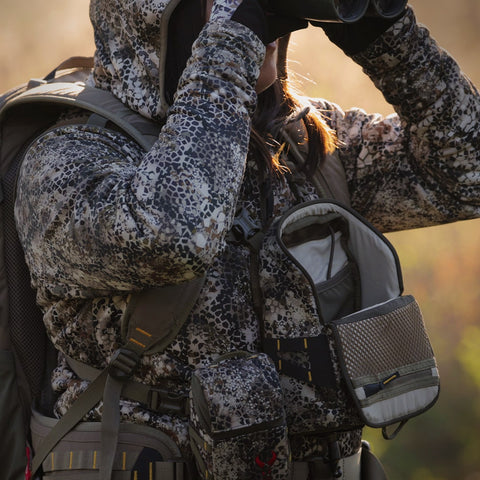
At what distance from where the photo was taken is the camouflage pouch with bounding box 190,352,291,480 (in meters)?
1.46

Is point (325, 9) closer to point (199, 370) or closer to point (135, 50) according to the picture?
point (135, 50)

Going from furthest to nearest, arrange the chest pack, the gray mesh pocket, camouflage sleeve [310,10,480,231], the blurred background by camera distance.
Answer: the blurred background, camouflage sleeve [310,10,480,231], the gray mesh pocket, the chest pack

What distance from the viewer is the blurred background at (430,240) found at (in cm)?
467

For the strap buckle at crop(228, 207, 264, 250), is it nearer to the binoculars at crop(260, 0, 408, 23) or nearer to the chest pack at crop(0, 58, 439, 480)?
the chest pack at crop(0, 58, 439, 480)

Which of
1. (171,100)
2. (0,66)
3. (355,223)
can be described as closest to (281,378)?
(355,223)

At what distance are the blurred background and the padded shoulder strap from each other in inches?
120

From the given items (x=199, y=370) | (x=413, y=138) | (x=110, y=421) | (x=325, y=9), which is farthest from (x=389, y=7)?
(x=110, y=421)

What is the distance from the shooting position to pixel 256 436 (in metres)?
1.47

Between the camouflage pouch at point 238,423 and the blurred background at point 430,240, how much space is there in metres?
3.28

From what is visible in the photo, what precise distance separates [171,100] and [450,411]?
3655mm

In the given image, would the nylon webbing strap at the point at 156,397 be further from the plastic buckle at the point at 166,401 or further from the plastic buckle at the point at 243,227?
the plastic buckle at the point at 243,227

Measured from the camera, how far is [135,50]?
69.3 inches

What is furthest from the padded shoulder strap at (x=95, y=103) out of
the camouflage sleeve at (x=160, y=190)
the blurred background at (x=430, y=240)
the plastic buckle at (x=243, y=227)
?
the blurred background at (x=430, y=240)

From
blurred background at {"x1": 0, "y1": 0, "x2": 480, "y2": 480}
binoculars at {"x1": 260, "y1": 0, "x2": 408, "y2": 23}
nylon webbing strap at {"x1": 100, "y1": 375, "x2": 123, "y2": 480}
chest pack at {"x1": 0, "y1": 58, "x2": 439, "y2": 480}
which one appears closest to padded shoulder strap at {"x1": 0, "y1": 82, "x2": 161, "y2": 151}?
chest pack at {"x1": 0, "y1": 58, "x2": 439, "y2": 480}
